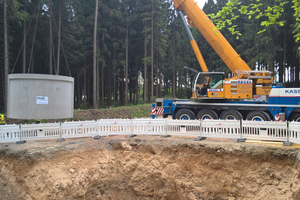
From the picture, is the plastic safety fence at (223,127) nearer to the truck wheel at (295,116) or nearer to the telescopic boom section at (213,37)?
the truck wheel at (295,116)

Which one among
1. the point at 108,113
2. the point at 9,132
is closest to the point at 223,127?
the point at 9,132

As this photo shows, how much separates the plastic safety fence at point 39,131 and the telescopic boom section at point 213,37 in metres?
9.86

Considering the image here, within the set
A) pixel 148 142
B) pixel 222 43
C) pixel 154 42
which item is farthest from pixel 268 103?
pixel 154 42

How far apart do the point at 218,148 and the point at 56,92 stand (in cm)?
958

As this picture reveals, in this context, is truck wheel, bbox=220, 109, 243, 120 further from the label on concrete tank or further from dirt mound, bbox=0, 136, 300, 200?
the label on concrete tank

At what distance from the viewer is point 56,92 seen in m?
12.6

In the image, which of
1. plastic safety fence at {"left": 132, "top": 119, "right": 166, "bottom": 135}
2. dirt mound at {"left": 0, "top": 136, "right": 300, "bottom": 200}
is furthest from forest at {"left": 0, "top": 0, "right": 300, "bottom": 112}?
dirt mound at {"left": 0, "top": 136, "right": 300, "bottom": 200}

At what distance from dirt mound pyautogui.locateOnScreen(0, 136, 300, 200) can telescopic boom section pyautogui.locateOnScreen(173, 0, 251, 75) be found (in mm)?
5754

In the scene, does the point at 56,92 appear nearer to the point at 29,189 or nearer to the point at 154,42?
the point at 29,189

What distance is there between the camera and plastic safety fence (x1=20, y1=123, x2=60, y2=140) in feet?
30.3

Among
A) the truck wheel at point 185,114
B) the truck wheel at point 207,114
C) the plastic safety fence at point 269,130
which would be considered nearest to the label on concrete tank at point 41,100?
the truck wheel at point 185,114

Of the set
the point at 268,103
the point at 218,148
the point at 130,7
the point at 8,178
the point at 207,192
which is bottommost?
the point at 207,192

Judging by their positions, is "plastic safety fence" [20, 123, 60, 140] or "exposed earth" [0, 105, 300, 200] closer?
A: "exposed earth" [0, 105, 300, 200]

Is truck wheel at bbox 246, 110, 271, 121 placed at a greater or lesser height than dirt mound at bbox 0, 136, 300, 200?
greater
